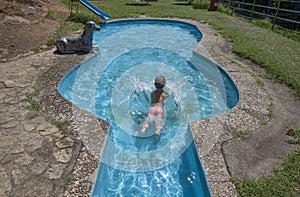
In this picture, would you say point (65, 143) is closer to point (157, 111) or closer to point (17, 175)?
point (17, 175)

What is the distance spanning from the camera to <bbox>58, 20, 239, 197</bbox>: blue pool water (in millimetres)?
3436

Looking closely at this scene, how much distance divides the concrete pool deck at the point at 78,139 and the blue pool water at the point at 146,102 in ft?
0.84

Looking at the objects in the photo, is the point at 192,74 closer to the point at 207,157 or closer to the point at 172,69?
the point at 172,69

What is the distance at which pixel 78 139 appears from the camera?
363cm

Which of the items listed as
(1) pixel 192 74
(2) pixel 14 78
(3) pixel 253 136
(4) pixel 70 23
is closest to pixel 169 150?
(3) pixel 253 136

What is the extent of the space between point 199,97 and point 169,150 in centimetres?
245

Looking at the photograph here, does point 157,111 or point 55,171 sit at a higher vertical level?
point 157,111

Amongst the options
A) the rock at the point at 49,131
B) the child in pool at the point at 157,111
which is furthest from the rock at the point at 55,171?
the child in pool at the point at 157,111

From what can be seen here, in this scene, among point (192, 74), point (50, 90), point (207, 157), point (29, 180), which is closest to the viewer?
point (29, 180)

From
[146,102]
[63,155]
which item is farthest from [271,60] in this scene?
[63,155]

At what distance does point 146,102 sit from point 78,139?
224 cm

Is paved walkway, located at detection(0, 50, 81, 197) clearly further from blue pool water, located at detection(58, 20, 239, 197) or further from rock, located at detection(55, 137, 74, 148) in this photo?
blue pool water, located at detection(58, 20, 239, 197)

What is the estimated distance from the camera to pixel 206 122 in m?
4.21

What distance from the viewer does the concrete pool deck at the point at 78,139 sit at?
2926 millimetres
